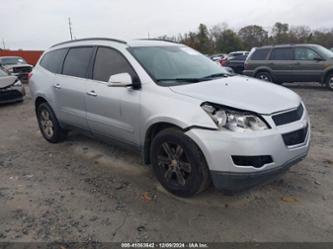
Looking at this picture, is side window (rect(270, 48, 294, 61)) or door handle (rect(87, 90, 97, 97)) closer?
door handle (rect(87, 90, 97, 97))

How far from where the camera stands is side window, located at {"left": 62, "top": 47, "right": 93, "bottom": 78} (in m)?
4.83

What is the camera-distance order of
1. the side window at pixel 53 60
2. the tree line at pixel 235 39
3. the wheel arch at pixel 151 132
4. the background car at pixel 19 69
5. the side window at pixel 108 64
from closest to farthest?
the wheel arch at pixel 151 132 → the side window at pixel 108 64 → the side window at pixel 53 60 → the background car at pixel 19 69 → the tree line at pixel 235 39

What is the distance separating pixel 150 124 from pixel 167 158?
0.44 metres

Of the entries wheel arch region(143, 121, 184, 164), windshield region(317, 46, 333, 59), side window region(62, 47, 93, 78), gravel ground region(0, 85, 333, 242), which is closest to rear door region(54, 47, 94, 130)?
side window region(62, 47, 93, 78)

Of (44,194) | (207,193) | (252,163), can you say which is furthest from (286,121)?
(44,194)

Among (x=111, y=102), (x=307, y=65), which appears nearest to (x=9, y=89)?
(x=111, y=102)

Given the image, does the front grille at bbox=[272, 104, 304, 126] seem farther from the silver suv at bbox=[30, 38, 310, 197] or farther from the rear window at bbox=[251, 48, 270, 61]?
the rear window at bbox=[251, 48, 270, 61]

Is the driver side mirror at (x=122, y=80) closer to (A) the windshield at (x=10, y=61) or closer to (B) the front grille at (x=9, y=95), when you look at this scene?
(B) the front grille at (x=9, y=95)

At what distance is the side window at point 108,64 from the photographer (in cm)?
417

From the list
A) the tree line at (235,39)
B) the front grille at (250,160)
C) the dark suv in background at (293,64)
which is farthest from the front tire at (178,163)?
the tree line at (235,39)

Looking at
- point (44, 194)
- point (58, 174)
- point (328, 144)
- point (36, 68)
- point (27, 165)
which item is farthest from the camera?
point (36, 68)

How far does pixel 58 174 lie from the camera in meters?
4.57

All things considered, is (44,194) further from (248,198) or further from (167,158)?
(248,198)

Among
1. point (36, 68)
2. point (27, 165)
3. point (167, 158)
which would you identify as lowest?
point (27, 165)
